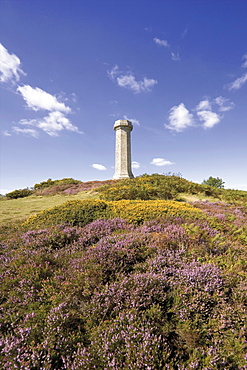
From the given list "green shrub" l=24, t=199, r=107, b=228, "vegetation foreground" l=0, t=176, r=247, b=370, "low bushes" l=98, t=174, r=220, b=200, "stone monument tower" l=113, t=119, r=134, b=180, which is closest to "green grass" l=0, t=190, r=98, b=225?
"green shrub" l=24, t=199, r=107, b=228

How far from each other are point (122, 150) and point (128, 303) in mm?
23231

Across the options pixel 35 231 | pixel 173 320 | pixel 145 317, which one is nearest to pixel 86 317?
pixel 145 317

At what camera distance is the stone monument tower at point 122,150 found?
81.8 ft

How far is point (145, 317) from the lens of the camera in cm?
263

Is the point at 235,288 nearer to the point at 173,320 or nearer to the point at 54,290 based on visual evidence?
the point at 173,320

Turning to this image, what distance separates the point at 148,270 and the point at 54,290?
182cm

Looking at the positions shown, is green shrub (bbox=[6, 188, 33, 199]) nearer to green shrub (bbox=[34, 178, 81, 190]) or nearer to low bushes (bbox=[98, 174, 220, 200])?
green shrub (bbox=[34, 178, 81, 190])

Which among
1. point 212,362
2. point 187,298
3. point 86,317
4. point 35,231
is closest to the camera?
point 212,362

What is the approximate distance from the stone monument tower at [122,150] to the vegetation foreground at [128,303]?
65.9ft

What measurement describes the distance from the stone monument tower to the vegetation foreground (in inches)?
791

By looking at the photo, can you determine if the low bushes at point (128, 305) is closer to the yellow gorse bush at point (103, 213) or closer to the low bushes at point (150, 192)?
the yellow gorse bush at point (103, 213)

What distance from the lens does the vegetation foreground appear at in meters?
2.29

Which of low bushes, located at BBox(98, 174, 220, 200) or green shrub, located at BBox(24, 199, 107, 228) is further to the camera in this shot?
low bushes, located at BBox(98, 174, 220, 200)

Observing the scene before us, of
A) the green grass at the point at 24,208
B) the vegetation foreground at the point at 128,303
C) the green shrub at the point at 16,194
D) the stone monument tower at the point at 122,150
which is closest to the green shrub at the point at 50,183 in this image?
the green shrub at the point at 16,194
